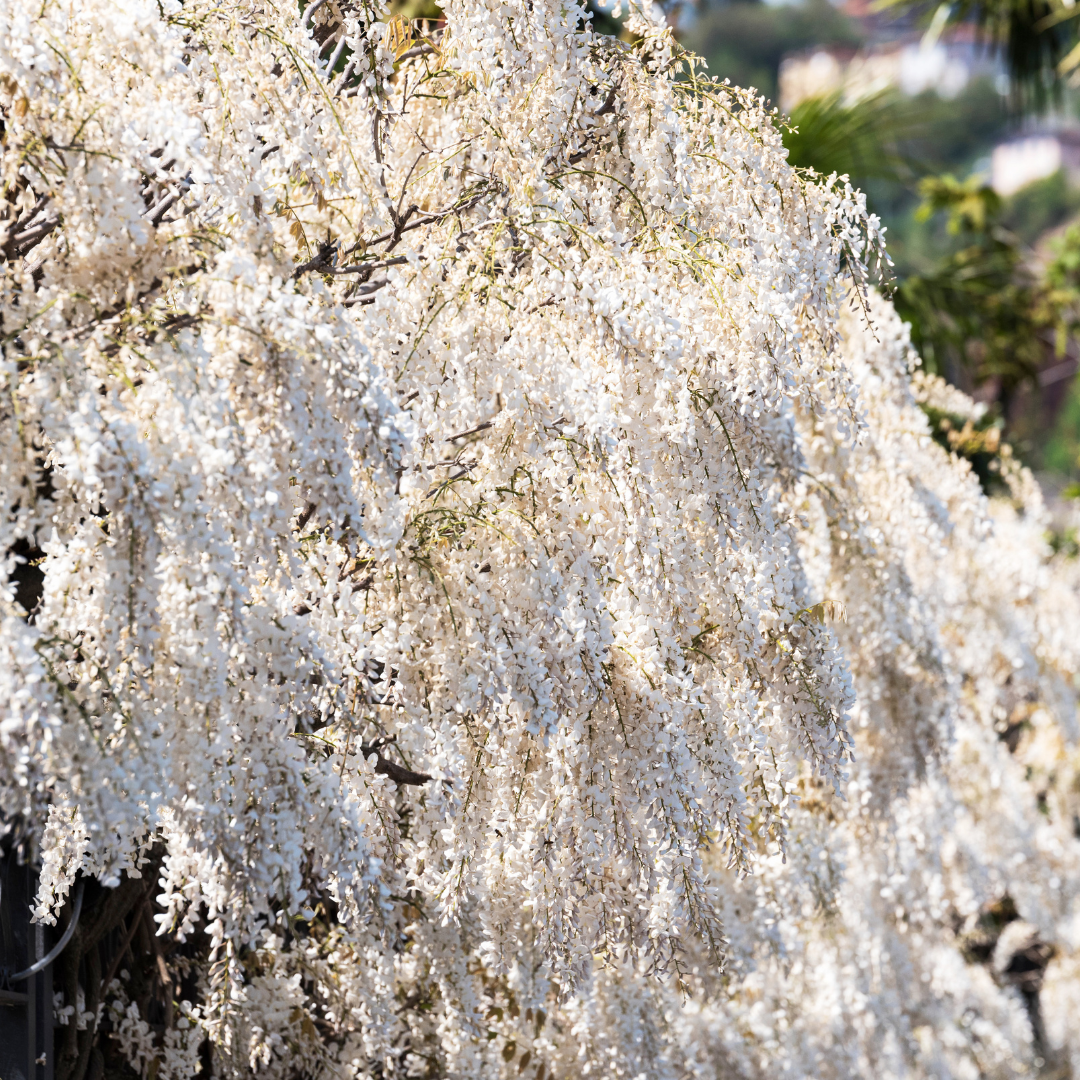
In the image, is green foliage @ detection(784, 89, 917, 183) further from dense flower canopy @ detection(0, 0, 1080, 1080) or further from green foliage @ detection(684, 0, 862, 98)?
green foliage @ detection(684, 0, 862, 98)

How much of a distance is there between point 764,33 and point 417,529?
95.1m

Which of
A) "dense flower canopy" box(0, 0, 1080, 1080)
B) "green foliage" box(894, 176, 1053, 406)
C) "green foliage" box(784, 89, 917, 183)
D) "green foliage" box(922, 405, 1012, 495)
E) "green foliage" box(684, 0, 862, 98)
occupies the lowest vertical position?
"dense flower canopy" box(0, 0, 1080, 1080)

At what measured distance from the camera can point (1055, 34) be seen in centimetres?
1279

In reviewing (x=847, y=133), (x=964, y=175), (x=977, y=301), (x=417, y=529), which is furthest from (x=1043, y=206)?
(x=417, y=529)

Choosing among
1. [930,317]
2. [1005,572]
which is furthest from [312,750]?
[930,317]

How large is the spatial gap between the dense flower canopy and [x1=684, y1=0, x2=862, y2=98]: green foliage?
83078mm

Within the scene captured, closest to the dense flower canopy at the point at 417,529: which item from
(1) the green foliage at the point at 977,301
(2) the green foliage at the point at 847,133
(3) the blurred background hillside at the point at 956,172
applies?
(3) the blurred background hillside at the point at 956,172

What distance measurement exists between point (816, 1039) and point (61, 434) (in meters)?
6.07

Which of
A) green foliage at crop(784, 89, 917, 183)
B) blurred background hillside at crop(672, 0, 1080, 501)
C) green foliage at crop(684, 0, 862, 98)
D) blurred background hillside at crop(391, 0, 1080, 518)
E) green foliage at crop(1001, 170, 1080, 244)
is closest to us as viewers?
green foliage at crop(784, 89, 917, 183)

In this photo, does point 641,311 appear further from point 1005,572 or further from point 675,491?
point 1005,572

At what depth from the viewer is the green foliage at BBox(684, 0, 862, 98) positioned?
88.7 metres

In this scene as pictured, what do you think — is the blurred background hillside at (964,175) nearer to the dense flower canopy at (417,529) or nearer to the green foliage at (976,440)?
the green foliage at (976,440)

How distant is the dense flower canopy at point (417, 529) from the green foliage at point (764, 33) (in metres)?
83.1

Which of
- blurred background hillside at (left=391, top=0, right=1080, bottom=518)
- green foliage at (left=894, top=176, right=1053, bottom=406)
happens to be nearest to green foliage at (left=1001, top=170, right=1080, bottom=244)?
blurred background hillside at (left=391, top=0, right=1080, bottom=518)
